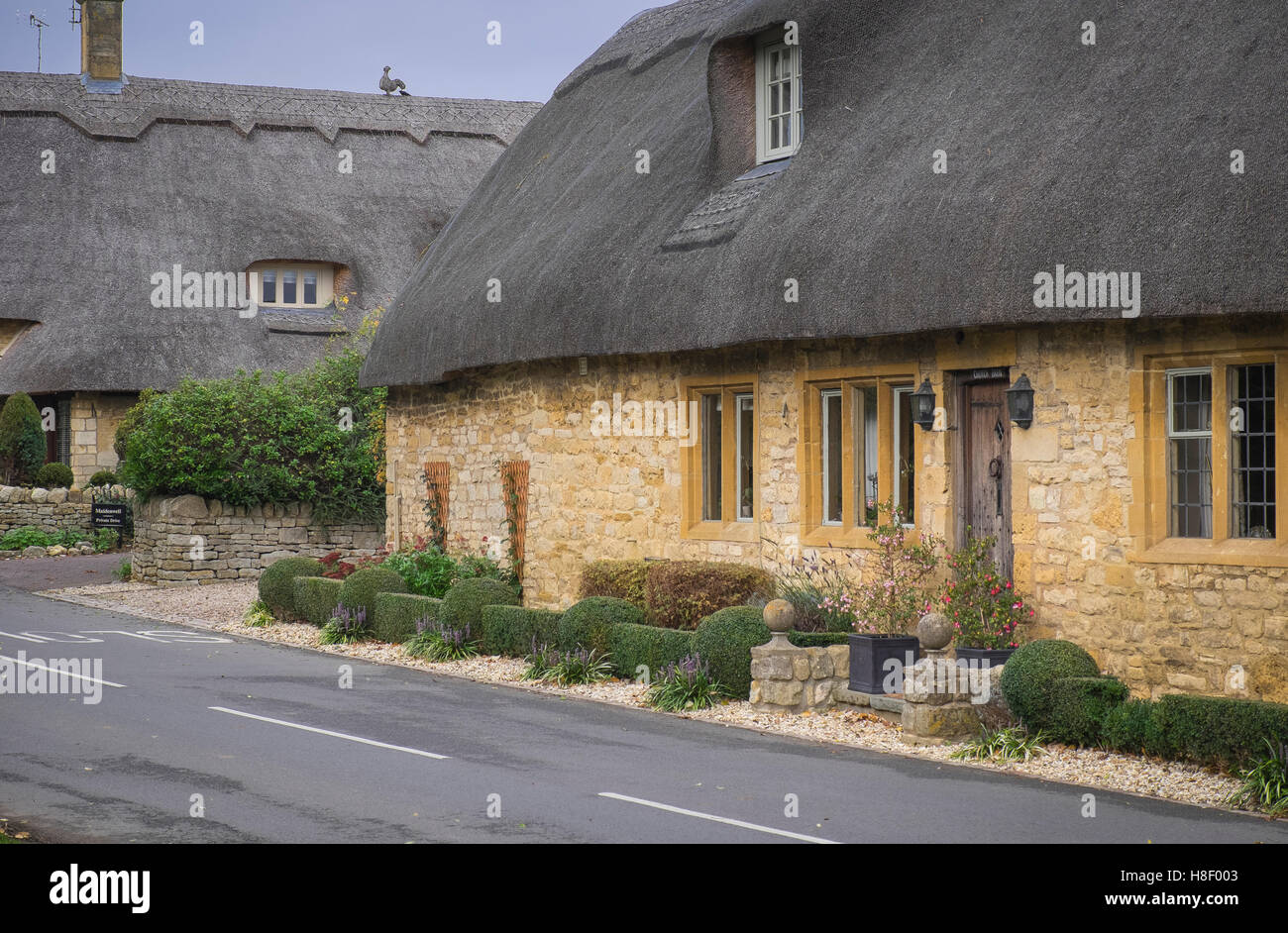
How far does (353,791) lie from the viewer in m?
9.24

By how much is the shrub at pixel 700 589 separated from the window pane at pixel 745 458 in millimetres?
800

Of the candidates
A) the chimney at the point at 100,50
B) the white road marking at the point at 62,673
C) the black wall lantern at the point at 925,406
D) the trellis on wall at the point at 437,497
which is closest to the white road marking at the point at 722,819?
the black wall lantern at the point at 925,406

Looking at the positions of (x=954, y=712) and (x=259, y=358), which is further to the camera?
(x=259, y=358)

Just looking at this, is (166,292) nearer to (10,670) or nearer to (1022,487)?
→ (10,670)

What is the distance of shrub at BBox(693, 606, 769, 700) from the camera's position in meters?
13.0

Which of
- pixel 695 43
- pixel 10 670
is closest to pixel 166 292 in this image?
pixel 695 43

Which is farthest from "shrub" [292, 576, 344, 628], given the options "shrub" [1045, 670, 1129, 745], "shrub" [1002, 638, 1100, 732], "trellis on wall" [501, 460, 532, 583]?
"shrub" [1045, 670, 1129, 745]

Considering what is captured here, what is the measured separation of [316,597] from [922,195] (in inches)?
409

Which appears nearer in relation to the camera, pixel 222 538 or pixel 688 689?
pixel 688 689

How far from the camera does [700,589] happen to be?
14.8 metres

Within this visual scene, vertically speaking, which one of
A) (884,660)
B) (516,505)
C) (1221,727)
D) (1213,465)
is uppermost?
(1213,465)

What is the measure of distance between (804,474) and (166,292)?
2504cm

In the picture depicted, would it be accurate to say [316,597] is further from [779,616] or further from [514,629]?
[779,616]

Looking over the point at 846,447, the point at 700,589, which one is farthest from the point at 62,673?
the point at 846,447
